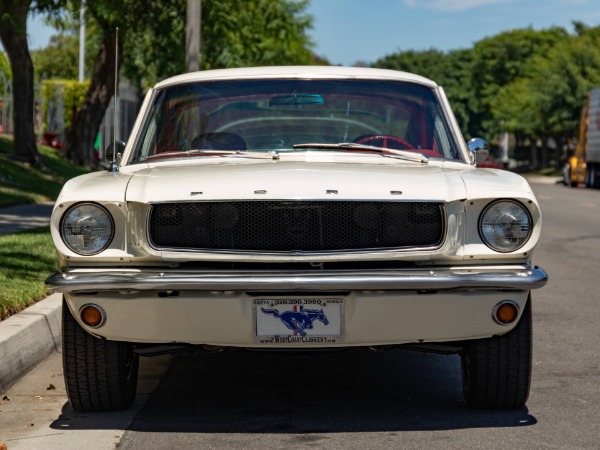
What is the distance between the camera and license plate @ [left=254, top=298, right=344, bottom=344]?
5539 millimetres

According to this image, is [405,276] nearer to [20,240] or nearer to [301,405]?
[301,405]

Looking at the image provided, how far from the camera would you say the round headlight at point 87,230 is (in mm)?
5707

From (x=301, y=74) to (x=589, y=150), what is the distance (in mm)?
40604

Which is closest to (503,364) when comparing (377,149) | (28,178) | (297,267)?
(297,267)

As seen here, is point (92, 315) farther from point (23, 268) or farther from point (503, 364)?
point (23, 268)

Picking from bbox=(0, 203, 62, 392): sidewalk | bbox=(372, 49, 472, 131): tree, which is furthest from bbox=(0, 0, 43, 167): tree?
bbox=(372, 49, 472, 131): tree

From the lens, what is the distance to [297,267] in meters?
5.62

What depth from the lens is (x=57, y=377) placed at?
7.12m

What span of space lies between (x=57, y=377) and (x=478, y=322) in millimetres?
2589

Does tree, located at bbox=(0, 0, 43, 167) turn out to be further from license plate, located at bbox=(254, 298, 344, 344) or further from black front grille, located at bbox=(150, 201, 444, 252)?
license plate, located at bbox=(254, 298, 344, 344)

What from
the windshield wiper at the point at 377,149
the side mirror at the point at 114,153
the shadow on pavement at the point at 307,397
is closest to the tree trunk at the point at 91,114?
the side mirror at the point at 114,153

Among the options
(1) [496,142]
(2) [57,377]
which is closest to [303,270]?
(2) [57,377]

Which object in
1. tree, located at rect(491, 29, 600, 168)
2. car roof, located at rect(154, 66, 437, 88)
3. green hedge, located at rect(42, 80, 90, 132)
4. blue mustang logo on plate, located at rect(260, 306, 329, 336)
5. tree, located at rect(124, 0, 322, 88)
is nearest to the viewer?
blue mustang logo on plate, located at rect(260, 306, 329, 336)

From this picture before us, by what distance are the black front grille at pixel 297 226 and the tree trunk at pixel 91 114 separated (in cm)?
2571
